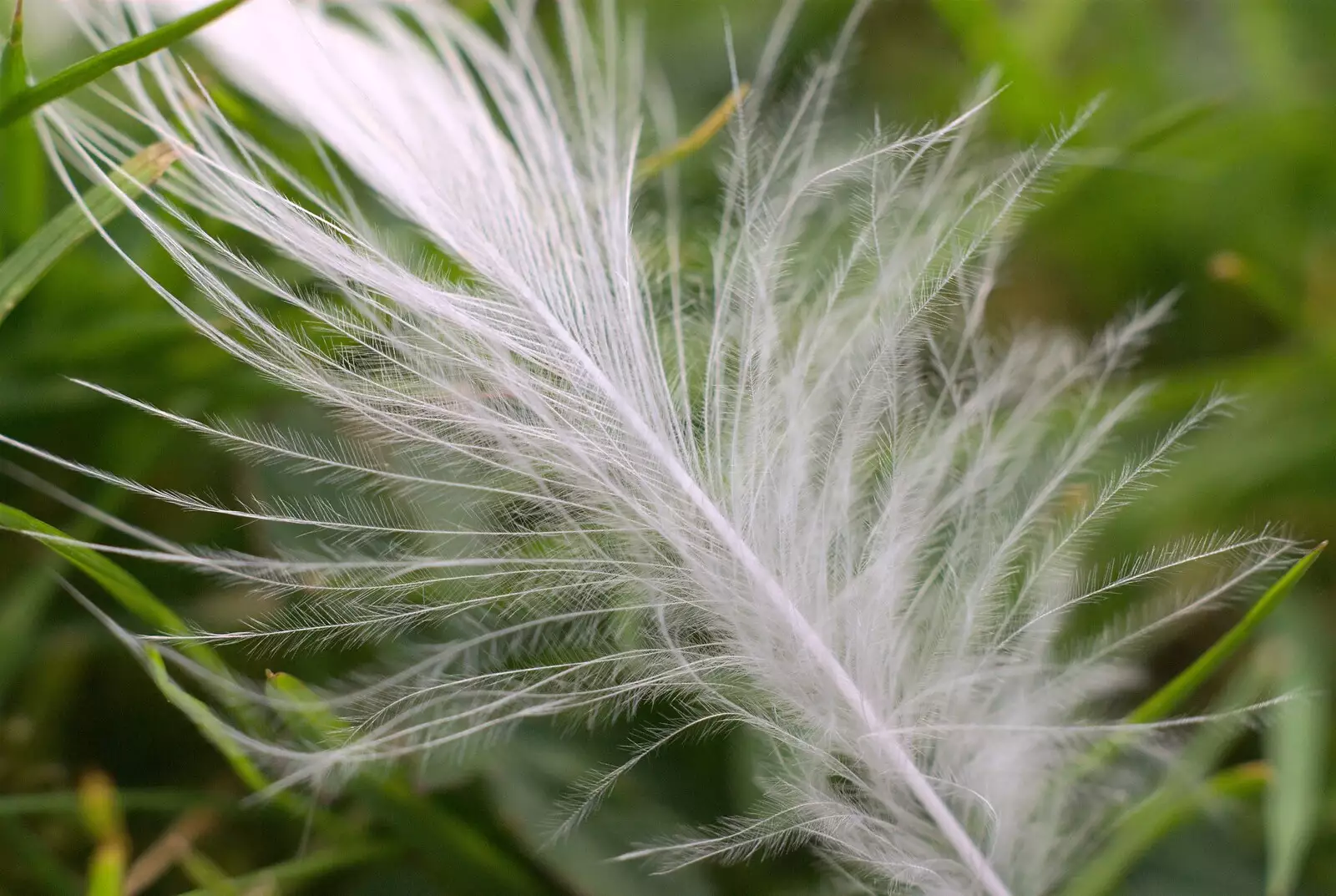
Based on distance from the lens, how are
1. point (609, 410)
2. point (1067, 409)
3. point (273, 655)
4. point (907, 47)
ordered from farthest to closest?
1. point (907, 47)
2. point (1067, 409)
3. point (273, 655)
4. point (609, 410)

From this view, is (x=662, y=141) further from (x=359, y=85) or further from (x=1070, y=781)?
(x=1070, y=781)

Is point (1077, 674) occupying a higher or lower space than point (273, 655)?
lower

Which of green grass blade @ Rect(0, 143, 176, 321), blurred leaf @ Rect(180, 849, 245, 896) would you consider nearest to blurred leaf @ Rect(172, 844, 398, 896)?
blurred leaf @ Rect(180, 849, 245, 896)

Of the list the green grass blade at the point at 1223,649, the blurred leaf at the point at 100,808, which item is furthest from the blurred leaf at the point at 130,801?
the green grass blade at the point at 1223,649

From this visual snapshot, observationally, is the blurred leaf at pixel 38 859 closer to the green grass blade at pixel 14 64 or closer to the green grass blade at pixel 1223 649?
the green grass blade at pixel 14 64

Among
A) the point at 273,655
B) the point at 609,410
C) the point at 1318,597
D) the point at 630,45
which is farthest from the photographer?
the point at 630,45

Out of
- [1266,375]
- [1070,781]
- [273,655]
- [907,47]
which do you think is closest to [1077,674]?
[1070,781]

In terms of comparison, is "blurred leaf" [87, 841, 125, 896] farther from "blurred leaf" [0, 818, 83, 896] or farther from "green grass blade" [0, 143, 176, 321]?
"green grass blade" [0, 143, 176, 321]
